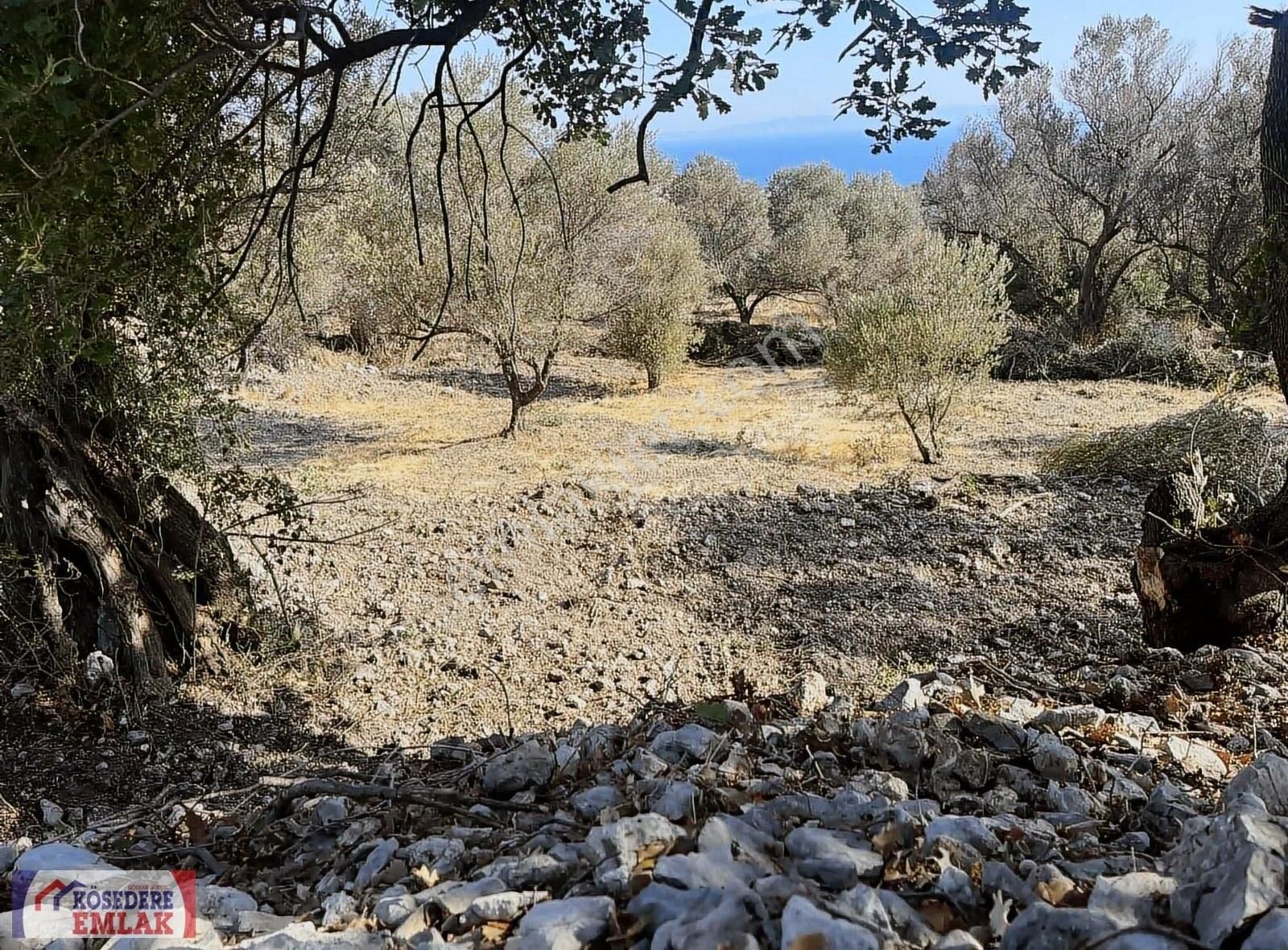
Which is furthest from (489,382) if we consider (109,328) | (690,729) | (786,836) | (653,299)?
(786,836)

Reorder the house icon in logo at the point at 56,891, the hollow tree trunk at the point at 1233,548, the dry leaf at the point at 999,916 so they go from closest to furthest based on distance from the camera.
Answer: the dry leaf at the point at 999,916, the house icon in logo at the point at 56,891, the hollow tree trunk at the point at 1233,548

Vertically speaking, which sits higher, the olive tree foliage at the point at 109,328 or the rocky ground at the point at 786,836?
the olive tree foliage at the point at 109,328

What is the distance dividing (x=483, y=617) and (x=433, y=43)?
4361 mm

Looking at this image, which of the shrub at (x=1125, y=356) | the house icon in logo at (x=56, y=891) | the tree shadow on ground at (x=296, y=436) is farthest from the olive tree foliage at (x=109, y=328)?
the shrub at (x=1125, y=356)

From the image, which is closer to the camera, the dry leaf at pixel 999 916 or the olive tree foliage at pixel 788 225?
the dry leaf at pixel 999 916

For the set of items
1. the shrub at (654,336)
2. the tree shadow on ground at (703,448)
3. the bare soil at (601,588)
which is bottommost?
the bare soil at (601,588)

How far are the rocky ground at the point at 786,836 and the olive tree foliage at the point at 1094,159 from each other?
15175 millimetres

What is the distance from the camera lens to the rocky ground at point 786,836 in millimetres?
1236

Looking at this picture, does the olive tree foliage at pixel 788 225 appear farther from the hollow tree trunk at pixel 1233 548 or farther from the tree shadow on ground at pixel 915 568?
the hollow tree trunk at pixel 1233 548

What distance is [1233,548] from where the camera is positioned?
3.86m

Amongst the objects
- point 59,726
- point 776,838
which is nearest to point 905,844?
point 776,838

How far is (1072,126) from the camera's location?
16.6 m

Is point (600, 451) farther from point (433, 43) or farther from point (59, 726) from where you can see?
point (433, 43)

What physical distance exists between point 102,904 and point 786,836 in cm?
128
